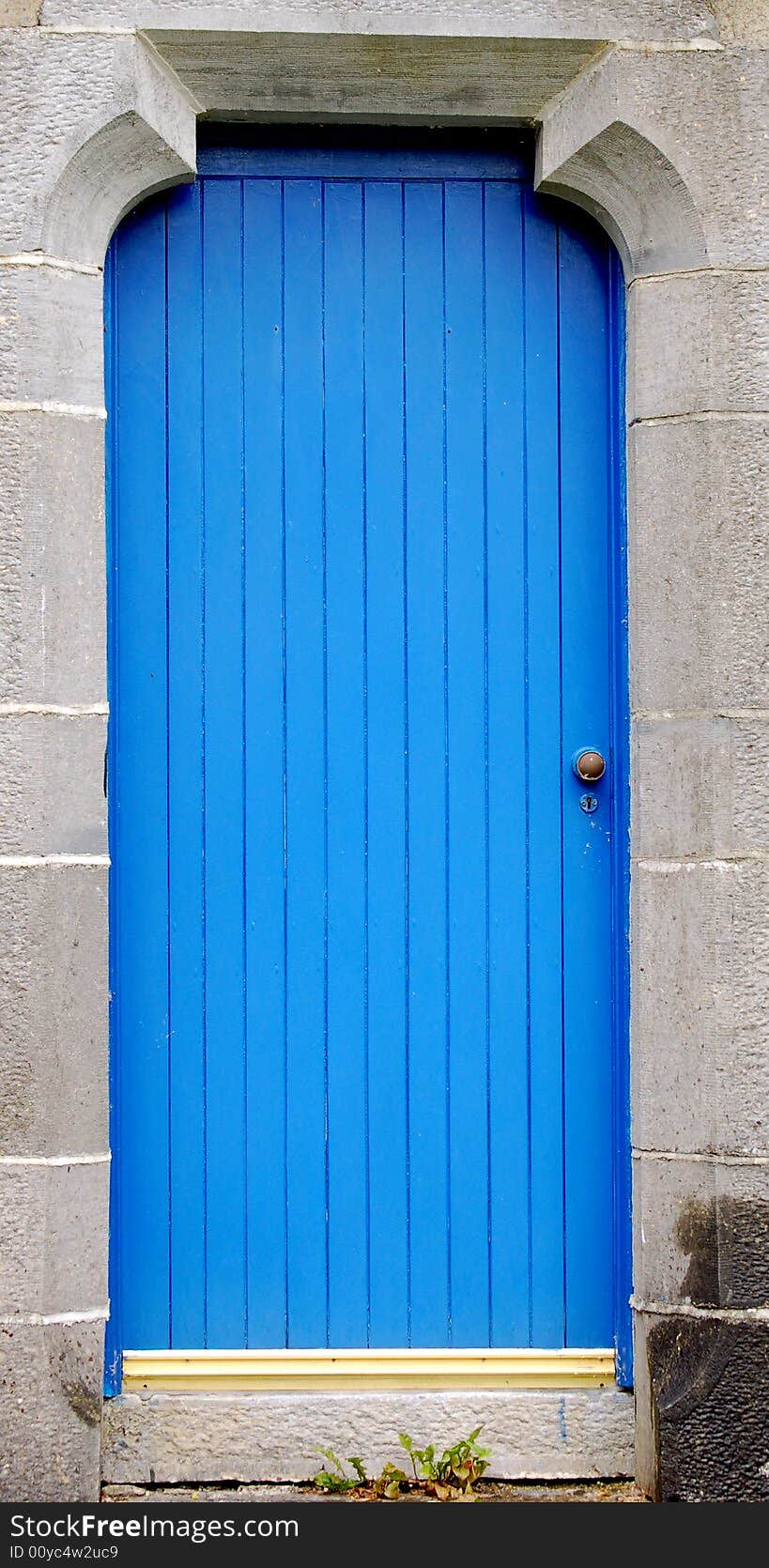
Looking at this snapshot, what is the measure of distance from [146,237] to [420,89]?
0.69 metres

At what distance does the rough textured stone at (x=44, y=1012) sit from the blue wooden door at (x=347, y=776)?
0.20m

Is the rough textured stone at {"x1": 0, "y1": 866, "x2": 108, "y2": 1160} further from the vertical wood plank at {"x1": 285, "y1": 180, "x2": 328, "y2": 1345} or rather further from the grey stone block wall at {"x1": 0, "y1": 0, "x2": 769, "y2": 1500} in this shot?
the vertical wood plank at {"x1": 285, "y1": 180, "x2": 328, "y2": 1345}

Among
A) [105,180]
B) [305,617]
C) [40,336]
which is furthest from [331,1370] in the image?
[105,180]

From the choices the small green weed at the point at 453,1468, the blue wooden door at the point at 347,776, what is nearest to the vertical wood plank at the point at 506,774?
the blue wooden door at the point at 347,776

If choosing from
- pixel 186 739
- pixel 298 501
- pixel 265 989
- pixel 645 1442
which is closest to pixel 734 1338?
pixel 645 1442

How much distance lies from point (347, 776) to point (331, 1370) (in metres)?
1.33

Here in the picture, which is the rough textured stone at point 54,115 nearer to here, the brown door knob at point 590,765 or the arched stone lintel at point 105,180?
the arched stone lintel at point 105,180

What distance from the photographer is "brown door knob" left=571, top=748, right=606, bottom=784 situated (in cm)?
295

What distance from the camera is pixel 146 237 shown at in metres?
2.97

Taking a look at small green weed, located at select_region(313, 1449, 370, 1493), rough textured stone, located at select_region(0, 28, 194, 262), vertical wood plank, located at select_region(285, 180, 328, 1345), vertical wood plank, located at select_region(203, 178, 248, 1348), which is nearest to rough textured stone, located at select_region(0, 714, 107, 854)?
vertical wood plank, located at select_region(203, 178, 248, 1348)

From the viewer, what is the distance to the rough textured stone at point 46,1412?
2695 mm

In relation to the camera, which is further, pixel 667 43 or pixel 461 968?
pixel 461 968

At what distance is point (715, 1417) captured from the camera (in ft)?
8.97

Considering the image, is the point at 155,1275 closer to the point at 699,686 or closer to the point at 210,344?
the point at 699,686
